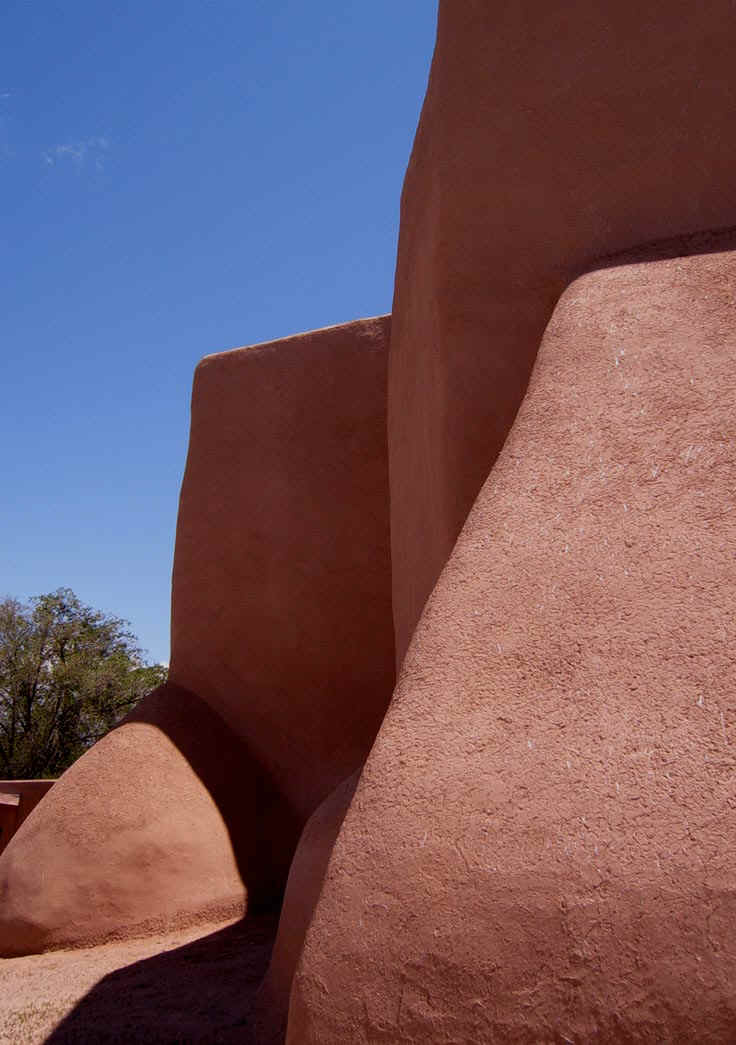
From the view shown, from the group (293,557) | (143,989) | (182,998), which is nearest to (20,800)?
(293,557)

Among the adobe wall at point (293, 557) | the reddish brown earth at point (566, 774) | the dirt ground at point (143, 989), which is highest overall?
the adobe wall at point (293, 557)

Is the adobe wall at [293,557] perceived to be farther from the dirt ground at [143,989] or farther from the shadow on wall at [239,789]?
the dirt ground at [143,989]

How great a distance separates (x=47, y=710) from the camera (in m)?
19.3

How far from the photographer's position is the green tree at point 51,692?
18844 mm

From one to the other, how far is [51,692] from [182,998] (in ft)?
49.8

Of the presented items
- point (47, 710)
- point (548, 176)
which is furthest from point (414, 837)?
point (47, 710)

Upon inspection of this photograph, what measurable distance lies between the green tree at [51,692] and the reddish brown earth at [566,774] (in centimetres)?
1762

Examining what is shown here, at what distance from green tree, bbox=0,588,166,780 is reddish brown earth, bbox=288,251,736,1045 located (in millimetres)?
17615

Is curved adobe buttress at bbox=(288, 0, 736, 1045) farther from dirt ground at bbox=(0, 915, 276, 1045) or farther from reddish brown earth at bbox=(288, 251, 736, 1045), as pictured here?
dirt ground at bbox=(0, 915, 276, 1045)

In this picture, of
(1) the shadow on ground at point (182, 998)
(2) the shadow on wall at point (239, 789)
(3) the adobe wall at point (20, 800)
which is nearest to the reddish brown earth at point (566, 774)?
→ (1) the shadow on ground at point (182, 998)

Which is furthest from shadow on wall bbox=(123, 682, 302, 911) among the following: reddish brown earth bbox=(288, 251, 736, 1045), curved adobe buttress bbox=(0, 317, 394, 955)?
reddish brown earth bbox=(288, 251, 736, 1045)

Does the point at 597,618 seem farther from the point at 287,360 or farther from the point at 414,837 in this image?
the point at 287,360

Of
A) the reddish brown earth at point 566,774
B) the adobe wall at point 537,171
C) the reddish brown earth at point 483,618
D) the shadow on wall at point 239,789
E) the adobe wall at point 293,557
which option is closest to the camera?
the reddish brown earth at point 566,774

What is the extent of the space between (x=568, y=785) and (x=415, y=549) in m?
3.02
